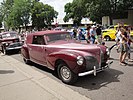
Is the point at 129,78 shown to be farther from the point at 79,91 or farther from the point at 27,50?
the point at 27,50

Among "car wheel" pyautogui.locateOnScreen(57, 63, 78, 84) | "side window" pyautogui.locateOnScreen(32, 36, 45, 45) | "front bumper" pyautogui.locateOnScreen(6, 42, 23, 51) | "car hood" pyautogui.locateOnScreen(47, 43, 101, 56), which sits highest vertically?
"side window" pyautogui.locateOnScreen(32, 36, 45, 45)

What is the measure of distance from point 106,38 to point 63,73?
14.9 meters

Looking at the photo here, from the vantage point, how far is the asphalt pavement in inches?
205

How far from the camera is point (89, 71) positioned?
19.2 feet

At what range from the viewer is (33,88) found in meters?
5.93

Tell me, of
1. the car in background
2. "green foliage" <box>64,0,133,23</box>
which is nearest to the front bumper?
the car in background

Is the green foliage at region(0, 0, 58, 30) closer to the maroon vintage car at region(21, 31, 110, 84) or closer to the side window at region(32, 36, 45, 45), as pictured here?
the side window at region(32, 36, 45, 45)

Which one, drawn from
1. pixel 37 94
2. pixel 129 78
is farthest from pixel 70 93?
pixel 129 78

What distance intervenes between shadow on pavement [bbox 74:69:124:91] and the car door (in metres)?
1.84

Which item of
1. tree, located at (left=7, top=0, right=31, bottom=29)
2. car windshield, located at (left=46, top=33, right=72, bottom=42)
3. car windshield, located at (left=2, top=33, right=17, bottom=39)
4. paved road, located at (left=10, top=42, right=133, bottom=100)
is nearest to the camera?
paved road, located at (left=10, top=42, right=133, bottom=100)

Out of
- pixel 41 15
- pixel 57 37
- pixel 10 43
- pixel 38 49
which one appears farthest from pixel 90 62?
Answer: pixel 41 15

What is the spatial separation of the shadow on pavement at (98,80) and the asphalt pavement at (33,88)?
22.1 inches

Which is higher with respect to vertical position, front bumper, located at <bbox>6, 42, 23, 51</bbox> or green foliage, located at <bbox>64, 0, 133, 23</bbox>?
green foliage, located at <bbox>64, 0, 133, 23</bbox>

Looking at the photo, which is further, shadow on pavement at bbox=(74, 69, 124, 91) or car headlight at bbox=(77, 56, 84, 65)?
shadow on pavement at bbox=(74, 69, 124, 91)
